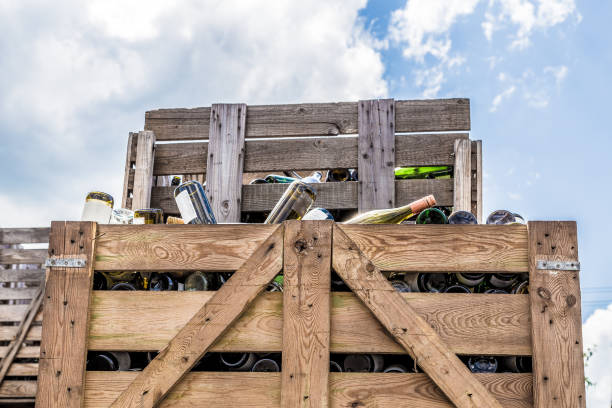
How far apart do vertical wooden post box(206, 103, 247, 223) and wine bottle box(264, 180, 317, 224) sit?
3.69ft

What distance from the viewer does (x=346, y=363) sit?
224 centimetres

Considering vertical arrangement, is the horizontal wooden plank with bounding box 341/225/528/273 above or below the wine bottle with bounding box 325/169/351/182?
below

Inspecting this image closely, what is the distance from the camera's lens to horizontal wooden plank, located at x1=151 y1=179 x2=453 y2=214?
3602mm

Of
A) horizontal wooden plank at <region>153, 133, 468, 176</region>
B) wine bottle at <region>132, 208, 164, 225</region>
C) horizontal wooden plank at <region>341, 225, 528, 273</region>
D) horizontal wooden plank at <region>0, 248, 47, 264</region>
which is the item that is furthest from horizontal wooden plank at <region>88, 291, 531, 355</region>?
horizontal wooden plank at <region>0, 248, 47, 264</region>

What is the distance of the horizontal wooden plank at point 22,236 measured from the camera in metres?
6.75

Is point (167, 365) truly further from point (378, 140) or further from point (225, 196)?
point (378, 140)

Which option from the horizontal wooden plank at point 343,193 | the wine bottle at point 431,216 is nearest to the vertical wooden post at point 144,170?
the horizontal wooden plank at point 343,193

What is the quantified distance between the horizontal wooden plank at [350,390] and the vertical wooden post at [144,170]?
1912 millimetres

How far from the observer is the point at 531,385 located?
2.15 m

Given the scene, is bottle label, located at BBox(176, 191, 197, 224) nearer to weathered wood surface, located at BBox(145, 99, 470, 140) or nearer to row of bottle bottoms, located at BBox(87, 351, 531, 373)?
row of bottle bottoms, located at BBox(87, 351, 531, 373)

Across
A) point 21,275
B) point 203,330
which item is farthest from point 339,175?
point 21,275

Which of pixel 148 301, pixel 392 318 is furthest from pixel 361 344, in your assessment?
pixel 148 301

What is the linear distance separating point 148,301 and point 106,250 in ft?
0.97

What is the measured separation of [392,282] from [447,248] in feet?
0.87
